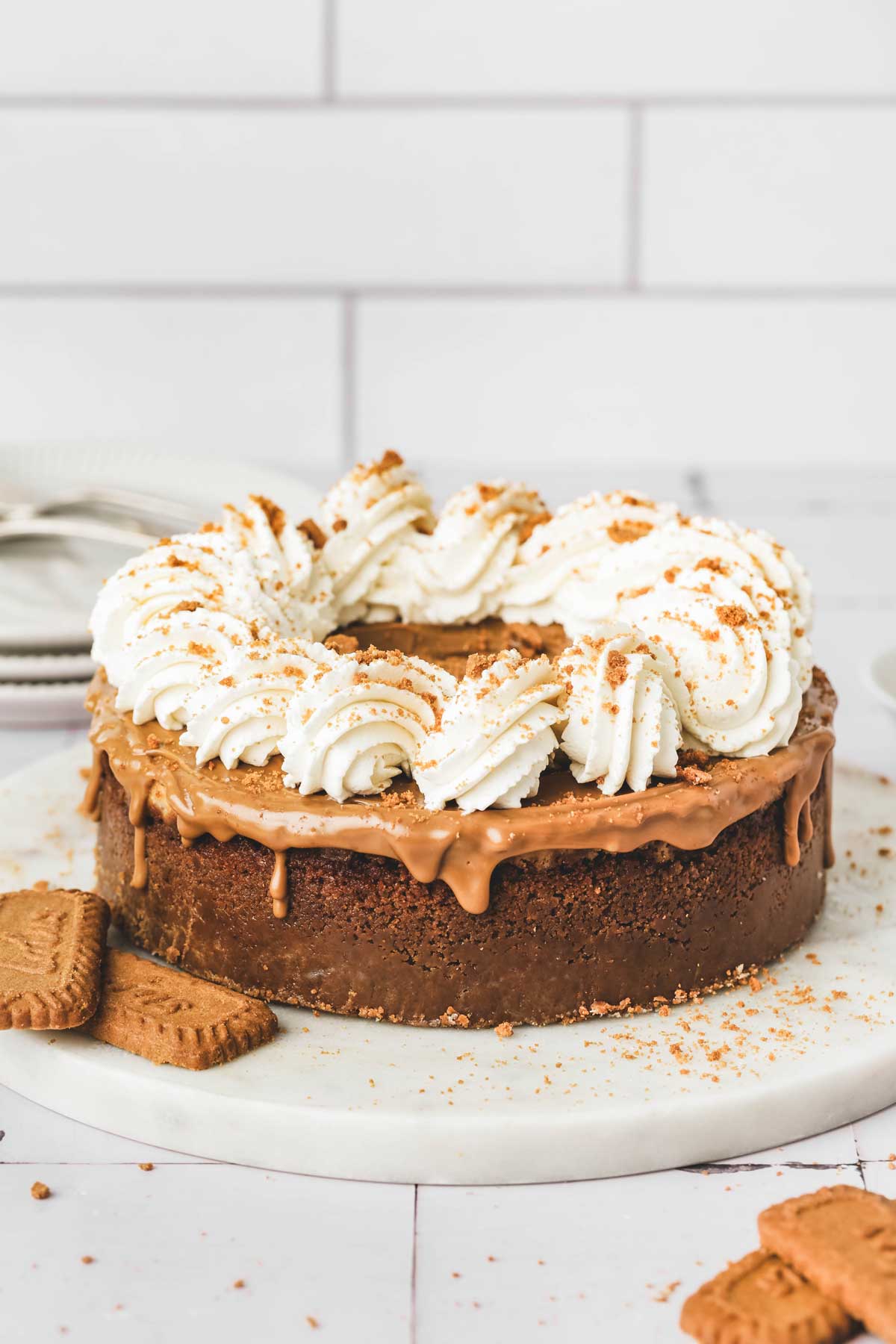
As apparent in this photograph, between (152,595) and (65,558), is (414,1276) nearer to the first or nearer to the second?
(152,595)

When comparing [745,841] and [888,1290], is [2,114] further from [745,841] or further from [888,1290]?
[888,1290]

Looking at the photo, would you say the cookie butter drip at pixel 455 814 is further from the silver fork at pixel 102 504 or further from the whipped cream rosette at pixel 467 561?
the silver fork at pixel 102 504

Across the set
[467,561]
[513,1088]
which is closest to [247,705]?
[513,1088]

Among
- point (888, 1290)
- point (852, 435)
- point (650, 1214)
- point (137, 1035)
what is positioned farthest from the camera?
point (852, 435)

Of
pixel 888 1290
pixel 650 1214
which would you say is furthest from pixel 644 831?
pixel 888 1290

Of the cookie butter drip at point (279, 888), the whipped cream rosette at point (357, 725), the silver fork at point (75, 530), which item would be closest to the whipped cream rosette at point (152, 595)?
the whipped cream rosette at point (357, 725)
